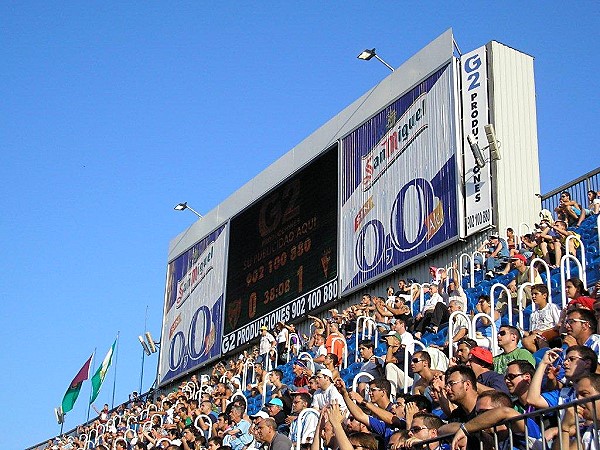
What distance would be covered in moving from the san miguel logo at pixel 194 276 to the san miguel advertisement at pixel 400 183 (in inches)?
216

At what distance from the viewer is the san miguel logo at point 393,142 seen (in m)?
15.1

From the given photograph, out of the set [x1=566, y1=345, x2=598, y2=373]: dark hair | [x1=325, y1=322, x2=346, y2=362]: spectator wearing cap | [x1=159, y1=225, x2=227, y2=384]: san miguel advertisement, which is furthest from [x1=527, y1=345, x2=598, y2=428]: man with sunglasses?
[x1=159, y1=225, x2=227, y2=384]: san miguel advertisement

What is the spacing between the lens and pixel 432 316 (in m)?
10.3

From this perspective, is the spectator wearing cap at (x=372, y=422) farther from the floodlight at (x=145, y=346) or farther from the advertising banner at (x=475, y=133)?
the floodlight at (x=145, y=346)

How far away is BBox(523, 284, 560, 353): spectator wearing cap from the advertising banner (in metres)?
5.49

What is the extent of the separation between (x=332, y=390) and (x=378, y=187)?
27.2 ft

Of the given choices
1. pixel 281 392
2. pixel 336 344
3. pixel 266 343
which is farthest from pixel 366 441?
pixel 266 343

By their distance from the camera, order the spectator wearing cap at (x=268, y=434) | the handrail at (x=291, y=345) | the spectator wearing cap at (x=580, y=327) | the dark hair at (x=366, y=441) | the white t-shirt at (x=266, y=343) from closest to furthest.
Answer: the spectator wearing cap at (x=580, y=327) < the dark hair at (x=366, y=441) < the spectator wearing cap at (x=268, y=434) < the handrail at (x=291, y=345) < the white t-shirt at (x=266, y=343)

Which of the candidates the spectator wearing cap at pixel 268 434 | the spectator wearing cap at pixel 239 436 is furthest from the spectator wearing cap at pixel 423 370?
the spectator wearing cap at pixel 239 436

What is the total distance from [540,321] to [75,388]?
59.4ft

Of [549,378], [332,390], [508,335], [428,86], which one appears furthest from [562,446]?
[428,86]

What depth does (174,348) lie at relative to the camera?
22.1m

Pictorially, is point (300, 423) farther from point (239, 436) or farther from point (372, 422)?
point (239, 436)

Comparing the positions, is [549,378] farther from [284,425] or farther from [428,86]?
[428,86]
